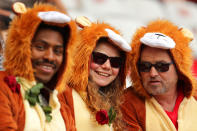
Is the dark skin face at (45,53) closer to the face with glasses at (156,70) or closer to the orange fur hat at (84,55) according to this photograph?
the orange fur hat at (84,55)

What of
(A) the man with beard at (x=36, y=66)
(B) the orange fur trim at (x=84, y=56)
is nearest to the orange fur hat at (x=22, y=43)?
(A) the man with beard at (x=36, y=66)

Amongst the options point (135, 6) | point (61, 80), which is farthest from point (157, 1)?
point (61, 80)

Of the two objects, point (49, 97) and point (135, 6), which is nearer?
point (49, 97)

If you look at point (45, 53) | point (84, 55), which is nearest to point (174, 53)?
point (84, 55)

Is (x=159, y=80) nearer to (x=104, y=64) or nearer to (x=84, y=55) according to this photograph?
(x=104, y=64)

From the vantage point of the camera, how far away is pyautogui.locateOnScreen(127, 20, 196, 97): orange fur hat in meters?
3.06

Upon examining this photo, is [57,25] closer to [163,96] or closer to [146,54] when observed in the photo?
[146,54]

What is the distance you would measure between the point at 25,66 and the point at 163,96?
1.45 m

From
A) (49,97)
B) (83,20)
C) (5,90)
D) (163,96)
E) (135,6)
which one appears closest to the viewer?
(5,90)

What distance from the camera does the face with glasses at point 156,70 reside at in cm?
304

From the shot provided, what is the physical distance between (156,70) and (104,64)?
0.50 meters

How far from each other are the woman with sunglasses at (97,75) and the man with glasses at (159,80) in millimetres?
197

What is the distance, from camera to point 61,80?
237cm

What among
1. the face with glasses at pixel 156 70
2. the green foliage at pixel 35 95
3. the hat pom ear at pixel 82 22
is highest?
the hat pom ear at pixel 82 22
